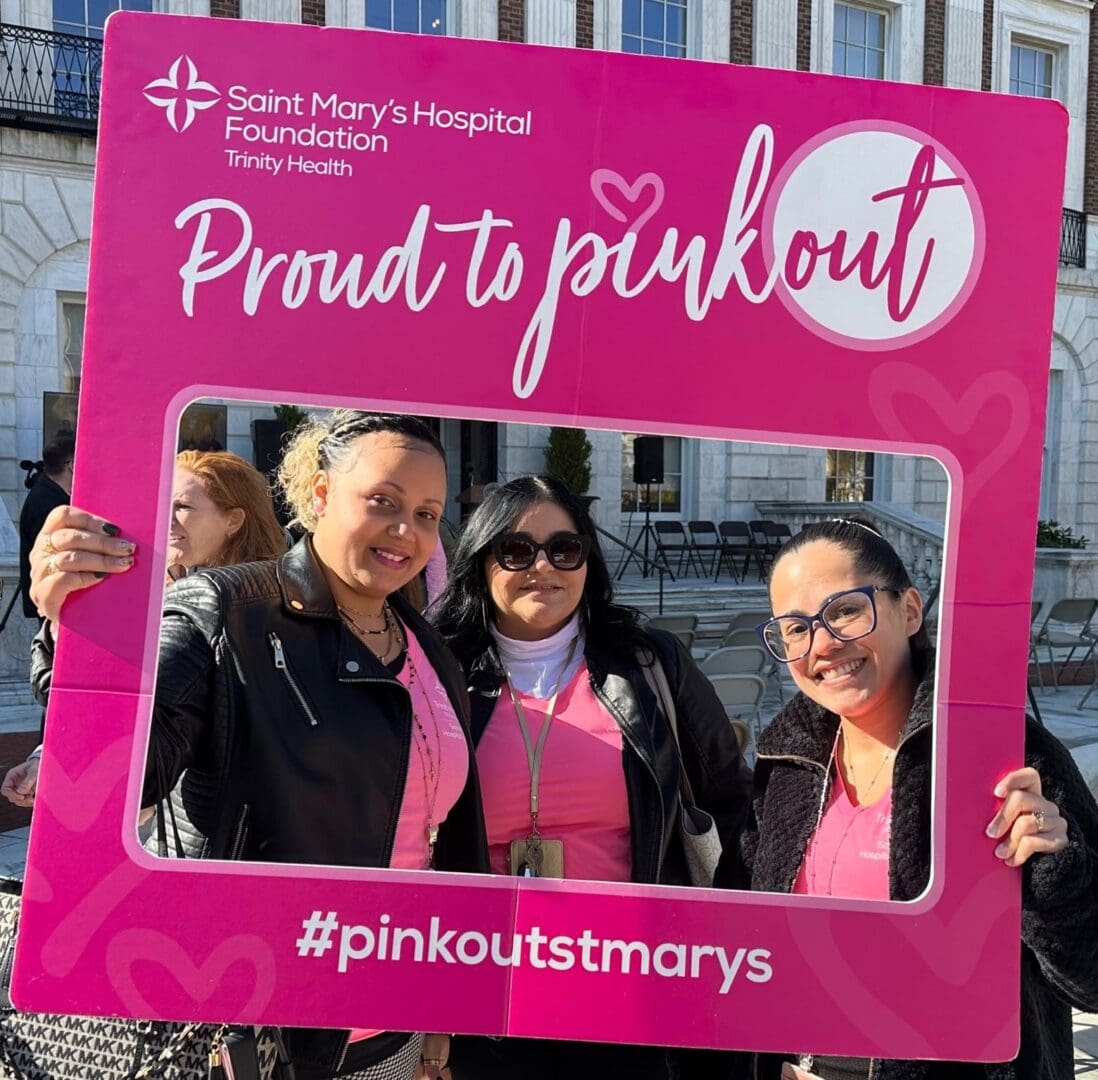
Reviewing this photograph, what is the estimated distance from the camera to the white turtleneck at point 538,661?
194cm

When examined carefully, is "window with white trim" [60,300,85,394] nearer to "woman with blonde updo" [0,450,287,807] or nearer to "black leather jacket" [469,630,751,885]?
"woman with blonde updo" [0,450,287,807]

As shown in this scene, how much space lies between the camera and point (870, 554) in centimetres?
161

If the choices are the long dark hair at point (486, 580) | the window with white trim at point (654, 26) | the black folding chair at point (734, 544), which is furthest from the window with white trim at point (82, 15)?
the long dark hair at point (486, 580)

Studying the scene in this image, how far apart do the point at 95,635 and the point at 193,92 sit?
2.39ft

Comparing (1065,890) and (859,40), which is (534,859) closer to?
(1065,890)

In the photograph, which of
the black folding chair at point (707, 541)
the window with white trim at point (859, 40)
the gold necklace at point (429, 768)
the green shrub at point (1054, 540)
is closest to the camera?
the gold necklace at point (429, 768)

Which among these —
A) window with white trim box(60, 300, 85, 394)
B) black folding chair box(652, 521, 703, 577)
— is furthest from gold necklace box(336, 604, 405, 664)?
window with white trim box(60, 300, 85, 394)

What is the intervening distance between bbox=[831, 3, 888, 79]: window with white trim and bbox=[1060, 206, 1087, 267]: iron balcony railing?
471 centimetres

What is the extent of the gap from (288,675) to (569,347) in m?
0.60

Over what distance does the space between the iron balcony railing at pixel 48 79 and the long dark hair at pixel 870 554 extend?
12269 mm

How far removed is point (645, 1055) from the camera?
197 centimetres

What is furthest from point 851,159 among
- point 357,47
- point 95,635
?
point 95,635

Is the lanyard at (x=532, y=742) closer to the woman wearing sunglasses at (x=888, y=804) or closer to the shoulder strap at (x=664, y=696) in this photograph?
the shoulder strap at (x=664, y=696)

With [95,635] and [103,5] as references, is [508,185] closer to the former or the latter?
[95,635]
